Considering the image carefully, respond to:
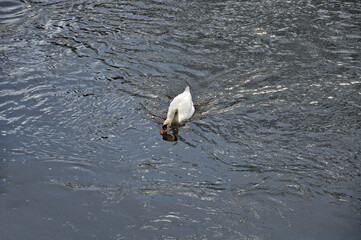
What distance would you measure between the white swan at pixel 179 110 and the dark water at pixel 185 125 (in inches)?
8.8

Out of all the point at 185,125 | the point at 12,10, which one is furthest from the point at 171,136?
the point at 12,10

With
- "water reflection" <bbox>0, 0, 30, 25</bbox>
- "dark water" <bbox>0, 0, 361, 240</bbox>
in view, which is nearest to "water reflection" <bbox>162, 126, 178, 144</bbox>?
"dark water" <bbox>0, 0, 361, 240</bbox>

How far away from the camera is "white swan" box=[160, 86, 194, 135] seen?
34.7 feet

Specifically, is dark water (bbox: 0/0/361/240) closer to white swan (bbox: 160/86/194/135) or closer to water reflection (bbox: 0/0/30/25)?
water reflection (bbox: 0/0/30/25)

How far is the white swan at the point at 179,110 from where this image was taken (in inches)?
416

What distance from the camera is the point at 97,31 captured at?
49.0ft

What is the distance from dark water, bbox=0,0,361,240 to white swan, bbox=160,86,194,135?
8.8 inches

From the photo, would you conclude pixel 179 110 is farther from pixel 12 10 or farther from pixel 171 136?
pixel 12 10

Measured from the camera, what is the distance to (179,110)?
10.6 metres

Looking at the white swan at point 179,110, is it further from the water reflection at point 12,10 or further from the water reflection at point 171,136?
the water reflection at point 12,10

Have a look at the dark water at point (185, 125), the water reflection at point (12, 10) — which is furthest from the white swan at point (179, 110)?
the water reflection at point (12, 10)

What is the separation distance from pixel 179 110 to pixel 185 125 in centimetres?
45

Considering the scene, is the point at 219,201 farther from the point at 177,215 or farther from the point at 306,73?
the point at 306,73

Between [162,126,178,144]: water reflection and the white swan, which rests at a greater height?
the white swan
